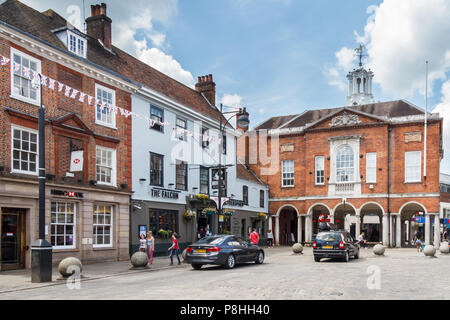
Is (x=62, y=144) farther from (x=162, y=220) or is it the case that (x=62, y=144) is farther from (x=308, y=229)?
(x=308, y=229)

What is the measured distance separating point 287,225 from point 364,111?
13609 millimetres

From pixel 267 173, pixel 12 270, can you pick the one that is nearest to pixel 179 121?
pixel 12 270

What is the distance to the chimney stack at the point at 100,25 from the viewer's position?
25.6 m

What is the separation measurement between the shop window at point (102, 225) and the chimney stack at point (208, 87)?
16683 millimetres

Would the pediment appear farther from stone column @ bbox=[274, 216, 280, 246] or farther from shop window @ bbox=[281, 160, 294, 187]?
stone column @ bbox=[274, 216, 280, 246]

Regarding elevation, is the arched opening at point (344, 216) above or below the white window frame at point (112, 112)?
below

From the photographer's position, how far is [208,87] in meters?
37.0

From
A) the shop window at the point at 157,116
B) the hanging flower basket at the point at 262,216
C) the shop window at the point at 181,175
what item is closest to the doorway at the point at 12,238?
the shop window at the point at 157,116

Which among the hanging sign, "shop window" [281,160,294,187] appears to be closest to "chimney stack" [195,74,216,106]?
"shop window" [281,160,294,187]

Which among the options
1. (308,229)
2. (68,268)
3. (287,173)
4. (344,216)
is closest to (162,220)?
(68,268)

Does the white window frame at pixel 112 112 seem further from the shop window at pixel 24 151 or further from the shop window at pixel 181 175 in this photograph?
the shop window at pixel 181 175

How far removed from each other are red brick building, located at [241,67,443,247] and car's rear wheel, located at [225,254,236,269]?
2303cm

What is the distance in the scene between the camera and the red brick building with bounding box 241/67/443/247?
123 feet

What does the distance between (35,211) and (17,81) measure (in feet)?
17.0
